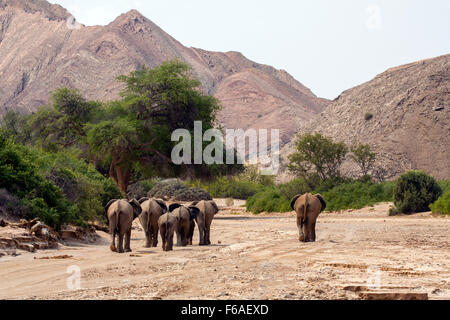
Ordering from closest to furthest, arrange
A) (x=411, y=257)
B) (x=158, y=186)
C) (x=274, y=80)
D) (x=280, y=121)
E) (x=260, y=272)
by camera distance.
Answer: (x=260, y=272), (x=411, y=257), (x=158, y=186), (x=280, y=121), (x=274, y=80)

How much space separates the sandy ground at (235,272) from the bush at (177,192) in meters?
33.2

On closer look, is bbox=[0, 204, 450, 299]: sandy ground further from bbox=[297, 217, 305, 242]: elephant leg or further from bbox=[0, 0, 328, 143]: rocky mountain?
bbox=[0, 0, 328, 143]: rocky mountain

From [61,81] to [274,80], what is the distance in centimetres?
7432

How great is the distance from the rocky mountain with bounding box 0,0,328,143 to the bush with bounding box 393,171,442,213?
92.9 m

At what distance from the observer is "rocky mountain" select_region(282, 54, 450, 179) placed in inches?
2519

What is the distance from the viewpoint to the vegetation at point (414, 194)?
32.8 m

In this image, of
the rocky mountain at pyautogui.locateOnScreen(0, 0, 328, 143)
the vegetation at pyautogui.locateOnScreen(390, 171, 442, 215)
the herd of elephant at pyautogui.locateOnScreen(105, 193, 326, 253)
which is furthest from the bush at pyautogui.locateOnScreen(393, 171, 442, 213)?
the rocky mountain at pyautogui.locateOnScreen(0, 0, 328, 143)

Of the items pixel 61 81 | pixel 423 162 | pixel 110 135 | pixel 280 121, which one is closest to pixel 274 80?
pixel 280 121

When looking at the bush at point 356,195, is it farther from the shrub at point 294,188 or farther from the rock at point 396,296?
the rock at point 396,296

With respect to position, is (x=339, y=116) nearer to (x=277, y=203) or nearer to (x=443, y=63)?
(x=443, y=63)

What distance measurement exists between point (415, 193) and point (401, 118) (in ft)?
129

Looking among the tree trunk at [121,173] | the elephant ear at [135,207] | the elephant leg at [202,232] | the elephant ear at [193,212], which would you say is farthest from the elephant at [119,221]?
the tree trunk at [121,173]

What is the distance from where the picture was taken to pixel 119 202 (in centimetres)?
1419

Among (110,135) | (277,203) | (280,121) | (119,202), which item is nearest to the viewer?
(119,202)
